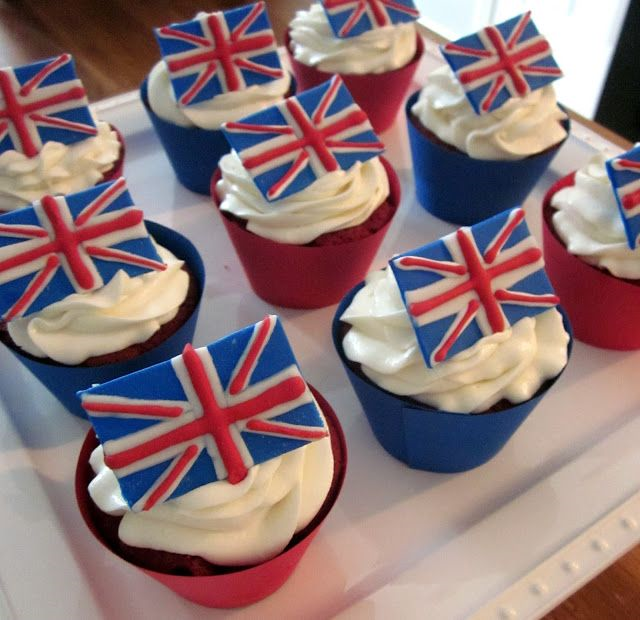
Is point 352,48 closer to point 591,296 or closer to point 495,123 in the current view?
point 495,123

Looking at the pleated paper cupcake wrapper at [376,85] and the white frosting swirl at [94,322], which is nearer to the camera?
the white frosting swirl at [94,322]

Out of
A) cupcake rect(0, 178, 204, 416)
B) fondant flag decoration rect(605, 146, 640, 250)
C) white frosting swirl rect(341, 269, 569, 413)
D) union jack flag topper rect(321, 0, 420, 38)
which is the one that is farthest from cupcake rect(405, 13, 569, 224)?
cupcake rect(0, 178, 204, 416)

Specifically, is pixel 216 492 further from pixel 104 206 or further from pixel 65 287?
pixel 104 206

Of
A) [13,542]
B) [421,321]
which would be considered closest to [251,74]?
[421,321]

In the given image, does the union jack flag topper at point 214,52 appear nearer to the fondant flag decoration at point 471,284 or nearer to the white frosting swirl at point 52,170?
the white frosting swirl at point 52,170

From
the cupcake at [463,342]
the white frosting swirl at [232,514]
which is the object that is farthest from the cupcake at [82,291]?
the cupcake at [463,342]

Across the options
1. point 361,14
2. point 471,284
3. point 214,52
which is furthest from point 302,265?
point 361,14
